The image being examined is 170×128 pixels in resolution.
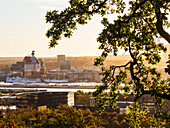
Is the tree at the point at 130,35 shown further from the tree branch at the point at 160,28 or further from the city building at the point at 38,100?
the city building at the point at 38,100

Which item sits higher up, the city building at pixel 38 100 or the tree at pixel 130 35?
the tree at pixel 130 35

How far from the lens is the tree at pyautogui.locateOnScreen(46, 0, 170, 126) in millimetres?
7848

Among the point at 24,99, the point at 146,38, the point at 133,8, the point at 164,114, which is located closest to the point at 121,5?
the point at 133,8

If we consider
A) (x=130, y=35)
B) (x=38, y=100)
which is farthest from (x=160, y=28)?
(x=38, y=100)

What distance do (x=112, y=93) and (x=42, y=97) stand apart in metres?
56.9

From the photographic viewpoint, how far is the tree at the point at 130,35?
785 centimetres

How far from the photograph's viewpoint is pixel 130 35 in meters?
7.97

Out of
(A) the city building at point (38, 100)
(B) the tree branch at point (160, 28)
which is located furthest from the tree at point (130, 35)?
(A) the city building at point (38, 100)

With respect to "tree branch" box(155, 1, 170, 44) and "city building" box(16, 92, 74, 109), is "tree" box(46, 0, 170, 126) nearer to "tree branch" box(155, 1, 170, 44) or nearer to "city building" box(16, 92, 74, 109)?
"tree branch" box(155, 1, 170, 44)

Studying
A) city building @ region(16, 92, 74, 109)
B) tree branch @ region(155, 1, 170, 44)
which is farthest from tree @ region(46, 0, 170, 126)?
city building @ region(16, 92, 74, 109)

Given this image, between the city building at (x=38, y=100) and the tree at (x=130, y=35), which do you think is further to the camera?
the city building at (x=38, y=100)

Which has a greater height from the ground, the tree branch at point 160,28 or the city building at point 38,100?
the tree branch at point 160,28

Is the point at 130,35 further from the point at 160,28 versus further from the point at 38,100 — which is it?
the point at 38,100

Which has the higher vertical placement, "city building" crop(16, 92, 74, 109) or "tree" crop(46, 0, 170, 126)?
"tree" crop(46, 0, 170, 126)
